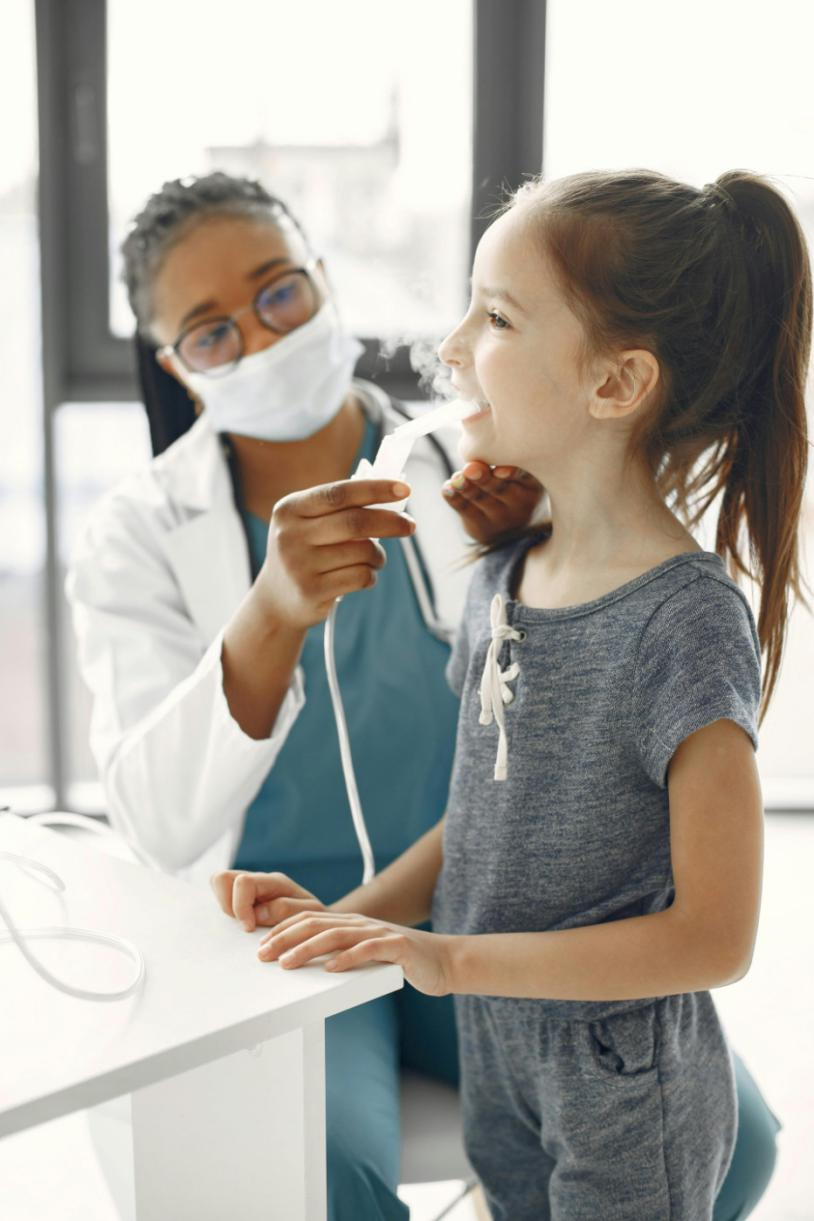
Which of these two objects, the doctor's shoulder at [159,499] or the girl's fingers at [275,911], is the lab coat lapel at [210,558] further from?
the girl's fingers at [275,911]

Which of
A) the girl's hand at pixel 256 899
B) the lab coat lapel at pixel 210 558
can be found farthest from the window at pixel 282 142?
the girl's hand at pixel 256 899

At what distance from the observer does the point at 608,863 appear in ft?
2.94

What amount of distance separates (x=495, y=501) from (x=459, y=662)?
15 centimetres

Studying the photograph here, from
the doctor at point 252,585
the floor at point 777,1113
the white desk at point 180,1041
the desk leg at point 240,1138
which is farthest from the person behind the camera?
the floor at point 777,1113

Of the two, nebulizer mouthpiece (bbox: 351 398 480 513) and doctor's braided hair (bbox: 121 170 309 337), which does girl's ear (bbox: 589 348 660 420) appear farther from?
doctor's braided hair (bbox: 121 170 309 337)

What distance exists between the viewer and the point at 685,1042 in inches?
36.6

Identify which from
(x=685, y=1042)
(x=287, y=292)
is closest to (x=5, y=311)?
(x=287, y=292)

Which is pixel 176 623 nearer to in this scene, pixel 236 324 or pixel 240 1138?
pixel 236 324

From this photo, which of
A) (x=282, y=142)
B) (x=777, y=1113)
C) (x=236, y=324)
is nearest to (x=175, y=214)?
(x=236, y=324)

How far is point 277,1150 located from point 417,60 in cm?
233

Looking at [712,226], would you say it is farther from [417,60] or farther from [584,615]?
[417,60]

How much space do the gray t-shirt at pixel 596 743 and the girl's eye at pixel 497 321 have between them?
213 mm

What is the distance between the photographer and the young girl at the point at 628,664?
81cm

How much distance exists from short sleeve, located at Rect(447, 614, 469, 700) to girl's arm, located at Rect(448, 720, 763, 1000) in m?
0.30
